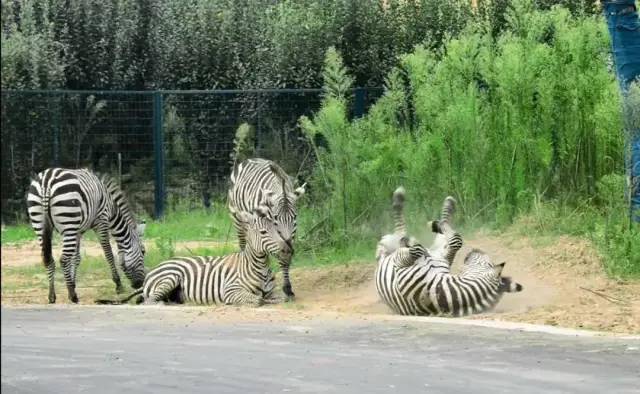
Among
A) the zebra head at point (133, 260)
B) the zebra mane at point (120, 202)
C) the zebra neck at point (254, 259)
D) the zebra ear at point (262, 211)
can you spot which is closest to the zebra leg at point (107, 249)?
the zebra head at point (133, 260)

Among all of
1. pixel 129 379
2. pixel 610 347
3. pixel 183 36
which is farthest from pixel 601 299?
pixel 183 36

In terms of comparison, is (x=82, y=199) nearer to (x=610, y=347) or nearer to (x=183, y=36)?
(x=610, y=347)

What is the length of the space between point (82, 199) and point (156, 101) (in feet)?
26.7

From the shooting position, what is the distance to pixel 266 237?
1314 cm

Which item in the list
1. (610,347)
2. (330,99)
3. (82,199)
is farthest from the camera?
(330,99)

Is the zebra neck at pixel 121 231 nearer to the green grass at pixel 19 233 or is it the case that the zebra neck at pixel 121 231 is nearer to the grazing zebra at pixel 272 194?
the grazing zebra at pixel 272 194

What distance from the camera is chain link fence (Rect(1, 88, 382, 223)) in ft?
69.8

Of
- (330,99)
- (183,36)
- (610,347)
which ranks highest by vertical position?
(183,36)

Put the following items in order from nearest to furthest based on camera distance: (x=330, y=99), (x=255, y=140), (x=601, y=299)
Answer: (x=601, y=299), (x=330, y=99), (x=255, y=140)

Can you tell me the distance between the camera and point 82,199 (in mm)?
13820

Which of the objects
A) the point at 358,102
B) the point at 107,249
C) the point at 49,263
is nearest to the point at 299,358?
the point at 49,263

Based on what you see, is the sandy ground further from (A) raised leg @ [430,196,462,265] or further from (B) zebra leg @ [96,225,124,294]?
(A) raised leg @ [430,196,462,265]

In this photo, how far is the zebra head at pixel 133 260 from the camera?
48.6ft

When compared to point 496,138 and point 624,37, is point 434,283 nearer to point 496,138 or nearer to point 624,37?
point 496,138
